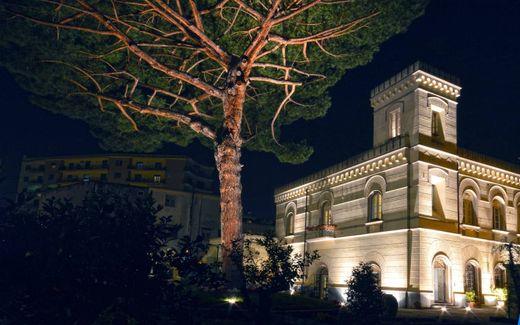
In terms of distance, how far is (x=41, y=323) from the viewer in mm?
4324

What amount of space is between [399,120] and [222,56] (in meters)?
12.8

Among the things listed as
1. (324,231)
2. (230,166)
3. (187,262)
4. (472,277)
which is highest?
(230,166)

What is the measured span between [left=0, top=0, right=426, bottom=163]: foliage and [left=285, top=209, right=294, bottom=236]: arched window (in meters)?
13.5

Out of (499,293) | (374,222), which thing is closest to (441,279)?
(499,293)

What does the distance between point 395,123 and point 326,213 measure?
9.22m

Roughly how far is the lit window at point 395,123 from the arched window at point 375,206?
3824 millimetres

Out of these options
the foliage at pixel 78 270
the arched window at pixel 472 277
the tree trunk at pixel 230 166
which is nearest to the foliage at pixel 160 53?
the tree trunk at pixel 230 166

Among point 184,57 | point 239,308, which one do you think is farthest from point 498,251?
point 184,57

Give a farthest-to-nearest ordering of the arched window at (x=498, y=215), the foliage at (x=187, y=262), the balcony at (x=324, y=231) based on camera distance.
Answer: the balcony at (x=324, y=231), the arched window at (x=498, y=215), the foliage at (x=187, y=262)

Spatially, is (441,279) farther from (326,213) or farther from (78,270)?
(78,270)

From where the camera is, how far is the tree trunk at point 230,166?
18.6m

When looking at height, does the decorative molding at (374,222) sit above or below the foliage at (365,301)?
above

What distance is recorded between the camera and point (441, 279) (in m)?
24.3

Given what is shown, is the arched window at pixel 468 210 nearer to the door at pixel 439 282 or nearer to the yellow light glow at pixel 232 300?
the door at pixel 439 282
